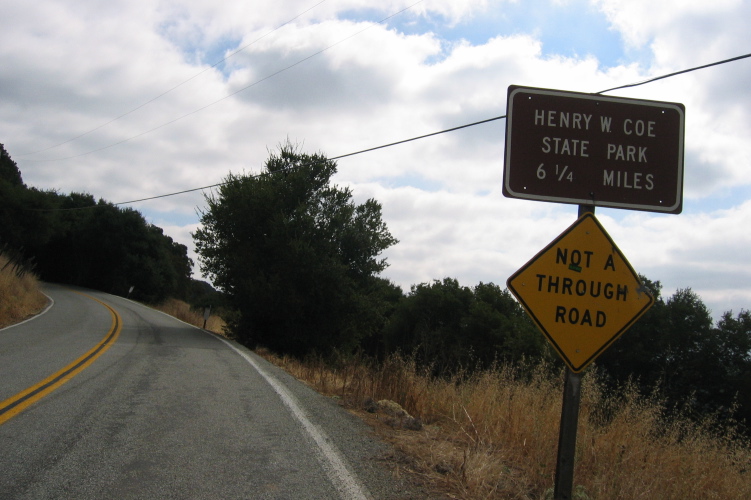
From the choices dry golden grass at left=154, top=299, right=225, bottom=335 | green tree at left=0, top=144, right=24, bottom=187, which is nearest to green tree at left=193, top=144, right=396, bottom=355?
dry golden grass at left=154, top=299, right=225, bottom=335

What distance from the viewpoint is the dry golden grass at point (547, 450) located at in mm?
5234

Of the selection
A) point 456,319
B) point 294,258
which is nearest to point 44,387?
point 294,258

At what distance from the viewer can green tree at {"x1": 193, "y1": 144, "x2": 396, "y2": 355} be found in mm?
24359

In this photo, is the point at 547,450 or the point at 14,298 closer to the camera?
the point at 547,450

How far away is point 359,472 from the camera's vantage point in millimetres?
5324

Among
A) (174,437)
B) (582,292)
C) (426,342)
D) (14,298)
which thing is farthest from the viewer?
(426,342)

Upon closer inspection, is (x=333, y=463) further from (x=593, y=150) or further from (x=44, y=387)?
(x=44, y=387)

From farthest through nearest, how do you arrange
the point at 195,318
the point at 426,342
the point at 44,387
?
the point at 426,342
the point at 195,318
the point at 44,387

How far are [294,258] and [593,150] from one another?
2006 centimetres

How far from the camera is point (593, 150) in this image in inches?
183

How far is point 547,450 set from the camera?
621 centimetres

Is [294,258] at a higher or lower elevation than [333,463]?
higher

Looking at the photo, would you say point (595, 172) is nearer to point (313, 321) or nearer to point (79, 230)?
point (313, 321)

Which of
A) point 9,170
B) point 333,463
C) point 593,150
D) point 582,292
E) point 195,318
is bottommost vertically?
point 333,463
